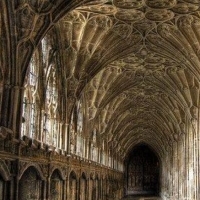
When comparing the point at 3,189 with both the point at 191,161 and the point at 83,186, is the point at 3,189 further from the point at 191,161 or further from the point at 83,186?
the point at 191,161

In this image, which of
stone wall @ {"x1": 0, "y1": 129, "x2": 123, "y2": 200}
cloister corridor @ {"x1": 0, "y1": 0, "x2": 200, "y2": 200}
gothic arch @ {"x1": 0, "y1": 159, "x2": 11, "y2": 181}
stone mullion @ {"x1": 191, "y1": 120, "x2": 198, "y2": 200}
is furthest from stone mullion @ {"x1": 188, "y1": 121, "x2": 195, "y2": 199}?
gothic arch @ {"x1": 0, "y1": 159, "x2": 11, "y2": 181}

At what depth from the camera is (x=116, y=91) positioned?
38.6m

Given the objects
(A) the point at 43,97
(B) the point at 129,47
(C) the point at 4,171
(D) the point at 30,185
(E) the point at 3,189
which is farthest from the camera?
(B) the point at 129,47

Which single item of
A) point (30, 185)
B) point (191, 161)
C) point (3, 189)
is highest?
point (191, 161)

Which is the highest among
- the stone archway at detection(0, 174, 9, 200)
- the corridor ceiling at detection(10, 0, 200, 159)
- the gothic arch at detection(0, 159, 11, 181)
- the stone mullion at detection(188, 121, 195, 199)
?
the corridor ceiling at detection(10, 0, 200, 159)

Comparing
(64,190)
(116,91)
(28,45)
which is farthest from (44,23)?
(116,91)

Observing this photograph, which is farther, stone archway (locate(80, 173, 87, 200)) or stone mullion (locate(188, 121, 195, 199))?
stone mullion (locate(188, 121, 195, 199))

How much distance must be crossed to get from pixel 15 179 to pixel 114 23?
12.9 metres

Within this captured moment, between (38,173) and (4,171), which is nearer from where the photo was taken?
(4,171)

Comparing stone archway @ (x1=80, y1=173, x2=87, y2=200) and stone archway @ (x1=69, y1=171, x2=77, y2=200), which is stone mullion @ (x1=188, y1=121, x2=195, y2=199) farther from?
stone archway @ (x1=69, y1=171, x2=77, y2=200)

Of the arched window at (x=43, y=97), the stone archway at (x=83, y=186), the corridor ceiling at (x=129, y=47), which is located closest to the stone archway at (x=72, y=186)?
the stone archway at (x=83, y=186)

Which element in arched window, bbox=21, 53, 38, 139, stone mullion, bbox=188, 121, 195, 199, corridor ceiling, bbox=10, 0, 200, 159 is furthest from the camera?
stone mullion, bbox=188, 121, 195, 199

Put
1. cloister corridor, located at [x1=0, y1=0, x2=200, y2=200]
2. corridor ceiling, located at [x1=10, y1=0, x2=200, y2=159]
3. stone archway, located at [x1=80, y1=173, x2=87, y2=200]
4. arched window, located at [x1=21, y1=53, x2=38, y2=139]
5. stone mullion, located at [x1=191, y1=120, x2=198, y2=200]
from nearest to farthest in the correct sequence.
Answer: cloister corridor, located at [x1=0, y1=0, x2=200, y2=200] < arched window, located at [x1=21, y1=53, x2=38, y2=139] < corridor ceiling, located at [x1=10, y1=0, x2=200, y2=159] < stone archway, located at [x1=80, y1=173, x2=87, y2=200] < stone mullion, located at [x1=191, y1=120, x2=198, y2=200]

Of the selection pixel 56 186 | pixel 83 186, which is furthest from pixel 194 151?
pixel 56 186
